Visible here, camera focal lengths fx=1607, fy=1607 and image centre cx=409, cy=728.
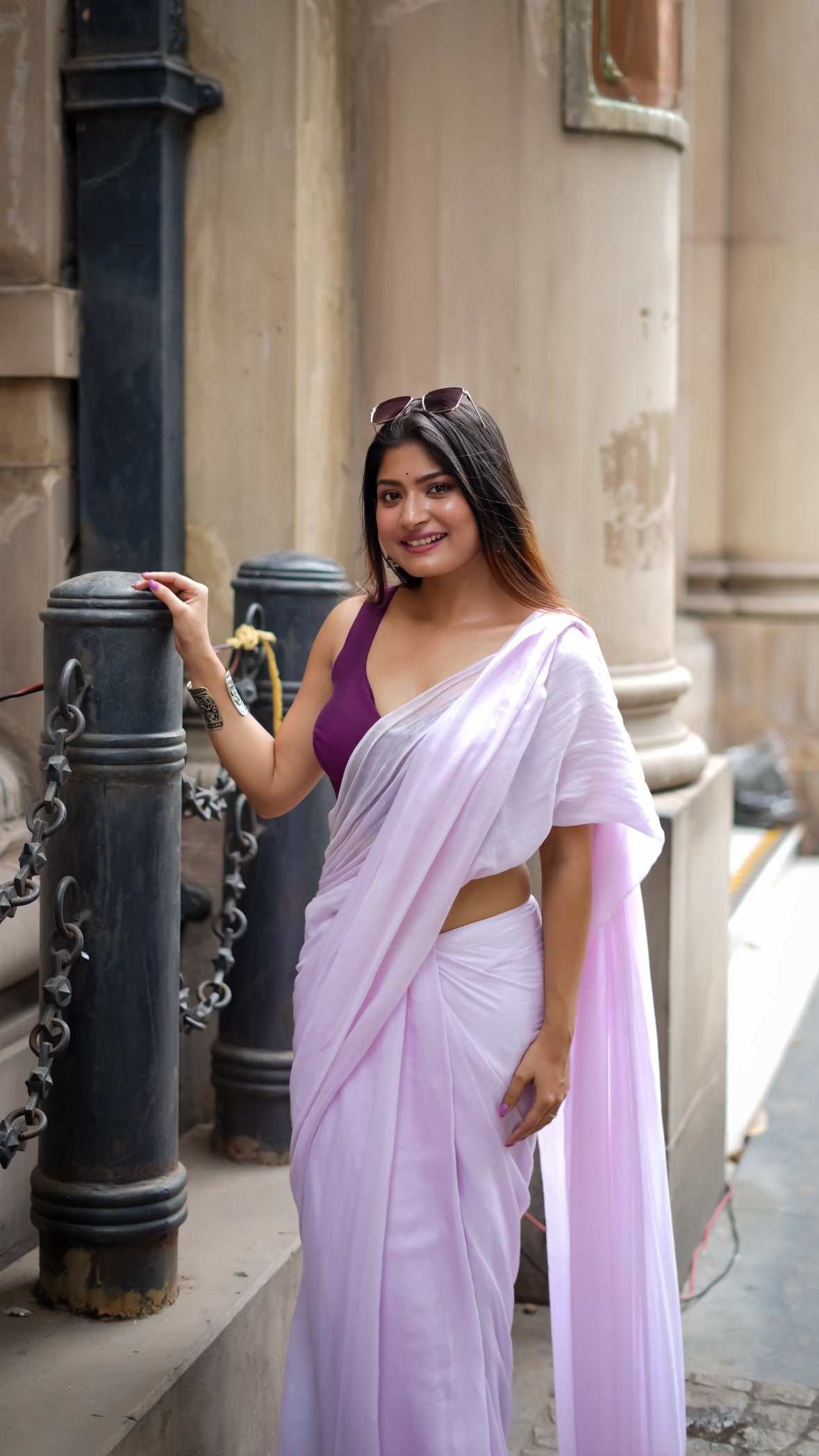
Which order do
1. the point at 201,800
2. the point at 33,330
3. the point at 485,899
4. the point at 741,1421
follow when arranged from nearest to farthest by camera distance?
the point at 485,899 < the point at 201,800 < the point at 741,1421 < the point at 33,330

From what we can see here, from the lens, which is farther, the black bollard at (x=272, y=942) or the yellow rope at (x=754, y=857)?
the yellow rope at (x=754, y=857)

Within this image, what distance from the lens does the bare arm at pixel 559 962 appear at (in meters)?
2.59

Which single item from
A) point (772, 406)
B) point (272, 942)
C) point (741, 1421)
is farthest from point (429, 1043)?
point (772, 406)

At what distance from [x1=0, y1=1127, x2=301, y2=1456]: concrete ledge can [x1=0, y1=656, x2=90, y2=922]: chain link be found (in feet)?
2.54

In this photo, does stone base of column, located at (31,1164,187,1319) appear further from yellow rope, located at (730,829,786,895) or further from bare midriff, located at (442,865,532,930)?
yellow rope, located at (730,829,786,895)

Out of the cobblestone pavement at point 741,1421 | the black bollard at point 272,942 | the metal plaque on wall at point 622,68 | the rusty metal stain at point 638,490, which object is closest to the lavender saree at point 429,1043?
the black bollard at point 272,942

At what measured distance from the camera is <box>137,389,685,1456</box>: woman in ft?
8.14

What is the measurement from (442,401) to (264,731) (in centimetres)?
65

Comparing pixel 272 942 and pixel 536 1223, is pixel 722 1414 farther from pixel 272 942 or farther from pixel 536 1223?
pixel 272 942

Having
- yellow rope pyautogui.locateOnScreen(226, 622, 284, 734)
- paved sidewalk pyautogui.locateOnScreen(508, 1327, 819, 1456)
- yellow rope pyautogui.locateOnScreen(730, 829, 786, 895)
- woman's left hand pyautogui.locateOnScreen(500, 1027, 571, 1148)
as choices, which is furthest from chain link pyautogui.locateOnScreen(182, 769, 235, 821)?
yellow rope pyautogui.locateOnScreen(730, 829, 786, 895)

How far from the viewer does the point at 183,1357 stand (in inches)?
108

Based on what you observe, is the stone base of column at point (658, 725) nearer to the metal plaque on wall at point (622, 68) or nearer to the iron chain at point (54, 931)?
the metal plaque on wall at point (622, 68)

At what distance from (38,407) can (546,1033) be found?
7.36ft

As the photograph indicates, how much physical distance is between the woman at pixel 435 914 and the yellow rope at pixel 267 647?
2.59 ft
